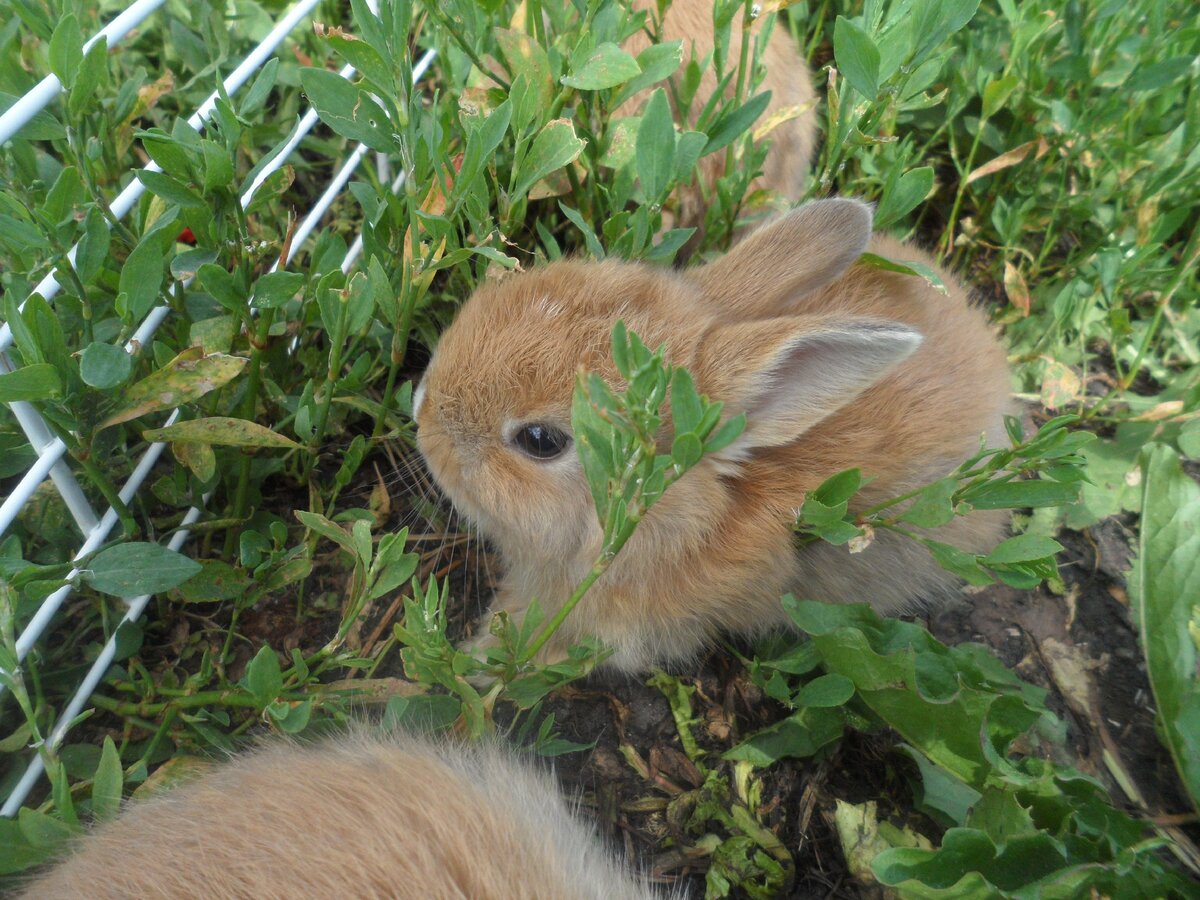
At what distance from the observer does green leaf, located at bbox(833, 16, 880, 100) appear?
197cm

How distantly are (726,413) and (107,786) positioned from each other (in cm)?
157

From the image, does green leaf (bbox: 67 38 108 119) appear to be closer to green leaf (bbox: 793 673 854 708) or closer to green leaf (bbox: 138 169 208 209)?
green leaf (bbox: 138 169 208 209)

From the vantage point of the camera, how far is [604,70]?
201 cm

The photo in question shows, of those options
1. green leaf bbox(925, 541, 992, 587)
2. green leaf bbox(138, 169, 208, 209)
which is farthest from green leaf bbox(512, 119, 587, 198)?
green leaf bbox(925, 541, 992, 587)

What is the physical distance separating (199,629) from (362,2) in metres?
1.57

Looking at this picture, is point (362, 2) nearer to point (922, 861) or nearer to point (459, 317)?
point (459, 317)

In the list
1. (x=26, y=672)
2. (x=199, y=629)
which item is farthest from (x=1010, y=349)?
(x=26, y=672)

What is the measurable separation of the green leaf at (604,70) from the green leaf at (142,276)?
1.00 metres

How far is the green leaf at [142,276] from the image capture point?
1.71m

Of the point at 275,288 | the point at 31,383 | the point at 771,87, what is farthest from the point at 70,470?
the point at 771,87

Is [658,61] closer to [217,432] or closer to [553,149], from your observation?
[553,149]

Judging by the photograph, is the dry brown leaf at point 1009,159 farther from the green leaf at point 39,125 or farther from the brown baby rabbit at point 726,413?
the green leaf at point 39,125

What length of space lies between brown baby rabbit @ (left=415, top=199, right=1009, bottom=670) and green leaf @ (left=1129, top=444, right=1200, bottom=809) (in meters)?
0.54

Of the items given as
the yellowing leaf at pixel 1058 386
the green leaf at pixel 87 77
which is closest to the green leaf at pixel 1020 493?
the yellowing leaf at pixel 1058 386
